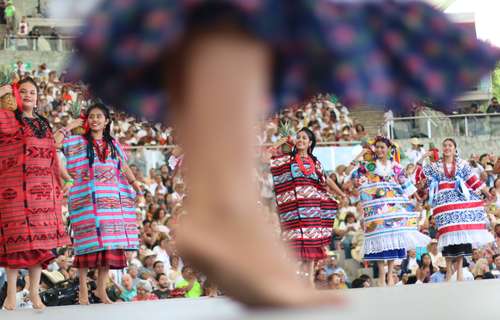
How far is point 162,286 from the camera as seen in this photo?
22.8ft

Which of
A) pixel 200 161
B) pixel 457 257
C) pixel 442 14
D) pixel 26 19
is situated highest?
pixel 26 19

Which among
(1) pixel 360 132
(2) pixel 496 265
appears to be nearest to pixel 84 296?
(2) pixel 496 265

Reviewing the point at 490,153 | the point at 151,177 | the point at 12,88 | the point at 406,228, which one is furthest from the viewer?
the point at 490,153

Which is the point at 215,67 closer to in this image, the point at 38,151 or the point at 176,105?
the point at 176,105

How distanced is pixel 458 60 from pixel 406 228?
481 cm

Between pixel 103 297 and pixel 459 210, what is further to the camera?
pixel 459 210

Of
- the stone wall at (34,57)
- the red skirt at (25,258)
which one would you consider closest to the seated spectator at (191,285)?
the red skirt at (25,258)

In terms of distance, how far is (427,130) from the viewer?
10.6 meters

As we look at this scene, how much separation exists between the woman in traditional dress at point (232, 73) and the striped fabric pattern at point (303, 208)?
462cm

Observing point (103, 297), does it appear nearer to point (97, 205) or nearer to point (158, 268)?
point (97, 205)

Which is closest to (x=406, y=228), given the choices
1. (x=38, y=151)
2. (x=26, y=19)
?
(x=38, y=151)

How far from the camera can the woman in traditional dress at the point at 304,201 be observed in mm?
6023

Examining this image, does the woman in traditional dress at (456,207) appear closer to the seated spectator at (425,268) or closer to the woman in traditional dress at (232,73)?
the seated spectator at (425,268)

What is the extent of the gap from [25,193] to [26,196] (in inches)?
0.7
